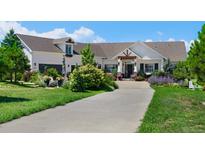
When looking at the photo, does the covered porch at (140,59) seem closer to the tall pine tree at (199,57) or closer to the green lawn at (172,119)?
the tall pine tree at (199,57)

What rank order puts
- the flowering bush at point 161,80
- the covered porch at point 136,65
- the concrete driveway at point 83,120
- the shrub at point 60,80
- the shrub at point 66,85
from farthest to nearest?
the covered porch at point 136,65 < the flowering bush at point 161,80 < the shrub at point 60,80 < the shrub at point 66,85 < the concrete driveway at point 83,120

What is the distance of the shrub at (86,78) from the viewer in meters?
19.3

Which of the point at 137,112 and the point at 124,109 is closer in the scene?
the point at 137,112

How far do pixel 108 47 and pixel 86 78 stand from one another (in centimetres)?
789

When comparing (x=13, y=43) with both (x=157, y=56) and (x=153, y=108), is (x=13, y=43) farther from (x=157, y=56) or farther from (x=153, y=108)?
(x=153, y=108)

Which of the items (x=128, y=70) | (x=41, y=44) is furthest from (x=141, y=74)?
(x=41, y=44)

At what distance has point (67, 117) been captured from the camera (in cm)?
1030

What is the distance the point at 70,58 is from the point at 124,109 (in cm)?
928

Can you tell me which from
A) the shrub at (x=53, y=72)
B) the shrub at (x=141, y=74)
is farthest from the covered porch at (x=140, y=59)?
the shrub at (x=53, y=72)

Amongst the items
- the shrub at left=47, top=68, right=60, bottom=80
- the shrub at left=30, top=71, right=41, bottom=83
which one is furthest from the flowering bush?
the shrub at left=30, top=71, right=41, bottom=83

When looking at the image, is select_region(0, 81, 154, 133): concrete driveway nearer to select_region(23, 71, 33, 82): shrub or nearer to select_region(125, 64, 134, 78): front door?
select_region(23, 71, 33, 82): shrub

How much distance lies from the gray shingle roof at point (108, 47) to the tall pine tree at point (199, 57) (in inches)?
309
